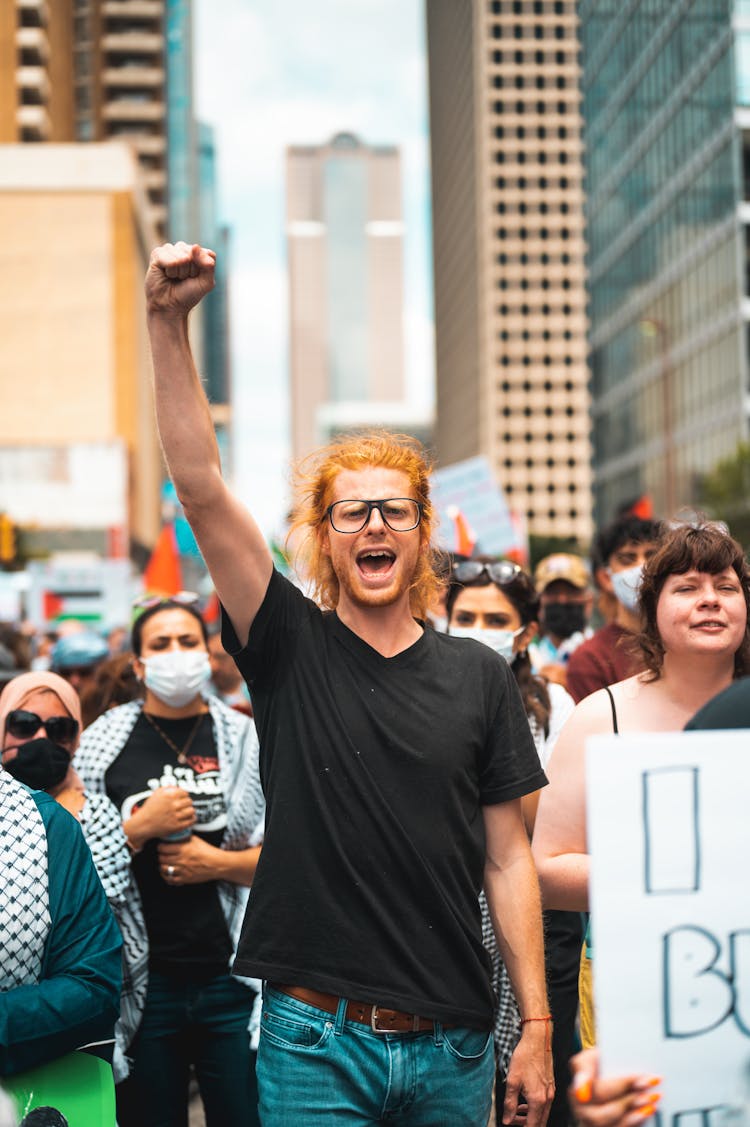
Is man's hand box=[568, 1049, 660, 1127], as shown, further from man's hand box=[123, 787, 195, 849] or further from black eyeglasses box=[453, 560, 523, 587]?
black eyeglasses box=[453, 560, 523, 587]

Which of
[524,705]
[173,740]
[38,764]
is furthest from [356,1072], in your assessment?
[173,740]

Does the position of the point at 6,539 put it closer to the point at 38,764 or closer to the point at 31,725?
the point at 31,725

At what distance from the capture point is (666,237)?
52.8m

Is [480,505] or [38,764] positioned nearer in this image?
[38,764]

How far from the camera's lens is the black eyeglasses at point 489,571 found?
4.69m

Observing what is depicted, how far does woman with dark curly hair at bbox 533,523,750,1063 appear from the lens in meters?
2.83

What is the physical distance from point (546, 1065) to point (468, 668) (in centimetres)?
86

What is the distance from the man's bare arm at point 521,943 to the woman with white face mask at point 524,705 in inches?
34.9

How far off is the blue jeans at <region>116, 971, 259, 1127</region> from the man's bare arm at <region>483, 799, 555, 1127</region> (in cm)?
129

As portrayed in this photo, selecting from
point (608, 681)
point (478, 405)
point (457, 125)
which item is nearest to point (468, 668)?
point (608, 681)

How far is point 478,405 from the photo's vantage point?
124m

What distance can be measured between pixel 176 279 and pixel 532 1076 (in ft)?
5.96

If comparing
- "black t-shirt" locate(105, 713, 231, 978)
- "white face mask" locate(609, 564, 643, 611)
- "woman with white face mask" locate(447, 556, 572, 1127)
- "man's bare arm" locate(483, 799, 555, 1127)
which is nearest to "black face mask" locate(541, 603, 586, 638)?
"white face mask" locate(609, 564, 643, 611)

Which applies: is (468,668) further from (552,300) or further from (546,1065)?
(552,300)
